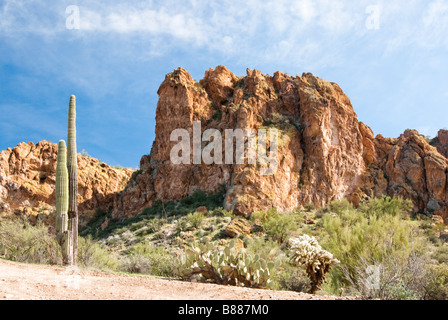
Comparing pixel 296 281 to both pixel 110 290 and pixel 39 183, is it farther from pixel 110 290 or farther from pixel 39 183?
pixel 39 183

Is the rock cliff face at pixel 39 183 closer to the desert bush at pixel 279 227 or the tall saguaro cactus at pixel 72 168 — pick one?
the desert bush at pixel 279 227

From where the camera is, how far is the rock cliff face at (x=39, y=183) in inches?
1550

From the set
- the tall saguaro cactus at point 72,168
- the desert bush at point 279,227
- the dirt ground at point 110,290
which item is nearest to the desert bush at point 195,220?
the desert bush at point 279,227

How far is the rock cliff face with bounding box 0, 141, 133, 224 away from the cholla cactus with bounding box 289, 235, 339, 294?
3290 centimetres

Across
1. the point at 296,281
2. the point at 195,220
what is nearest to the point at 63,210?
the point at 296,281

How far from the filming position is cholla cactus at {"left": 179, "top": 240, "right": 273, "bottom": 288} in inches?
352

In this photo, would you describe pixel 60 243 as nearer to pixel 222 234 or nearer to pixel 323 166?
pixel 222 234

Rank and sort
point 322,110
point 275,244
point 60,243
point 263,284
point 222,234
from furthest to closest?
point 322,110
point 222,234
point 275,244
point 60,243
point 263,284

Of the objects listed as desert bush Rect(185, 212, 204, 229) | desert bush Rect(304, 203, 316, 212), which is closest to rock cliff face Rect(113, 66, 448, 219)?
desert bush Rect(304, 203, 316, 212)

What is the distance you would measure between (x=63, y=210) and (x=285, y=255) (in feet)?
39.1

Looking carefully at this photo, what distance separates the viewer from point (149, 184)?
121 ft
